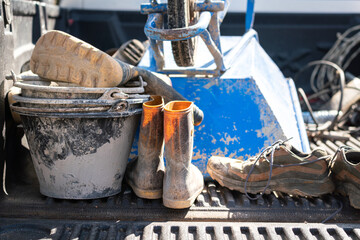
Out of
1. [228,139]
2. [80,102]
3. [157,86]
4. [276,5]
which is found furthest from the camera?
[276,5]

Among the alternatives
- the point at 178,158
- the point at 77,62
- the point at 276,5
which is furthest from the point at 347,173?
the point at 276,5

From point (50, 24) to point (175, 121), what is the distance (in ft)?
6.55

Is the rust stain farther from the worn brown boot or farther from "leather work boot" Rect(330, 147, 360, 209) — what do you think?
the worn brown boot

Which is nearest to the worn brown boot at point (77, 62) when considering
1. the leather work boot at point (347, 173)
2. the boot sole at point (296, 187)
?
the boot sole at point (296, 187)

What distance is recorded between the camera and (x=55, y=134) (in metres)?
1.41

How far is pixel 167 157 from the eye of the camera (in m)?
1.44

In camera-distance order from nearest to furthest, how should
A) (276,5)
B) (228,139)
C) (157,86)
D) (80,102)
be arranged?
(80,102)
(157,86)
(228,139)
(276,5)

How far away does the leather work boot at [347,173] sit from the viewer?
1.47 metres

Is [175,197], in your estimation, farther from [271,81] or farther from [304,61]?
[304,61]

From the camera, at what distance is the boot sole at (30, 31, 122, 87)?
1.38 m

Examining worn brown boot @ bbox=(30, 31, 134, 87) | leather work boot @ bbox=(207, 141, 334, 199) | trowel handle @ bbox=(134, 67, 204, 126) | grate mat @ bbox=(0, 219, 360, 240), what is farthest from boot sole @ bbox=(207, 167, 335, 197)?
worn brown boot @ bbox=(30, 31, 134, 87)

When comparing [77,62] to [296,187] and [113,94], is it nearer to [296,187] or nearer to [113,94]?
[113,94]

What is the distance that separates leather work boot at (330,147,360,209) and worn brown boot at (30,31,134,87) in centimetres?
90

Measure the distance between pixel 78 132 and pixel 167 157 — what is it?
338 mm
